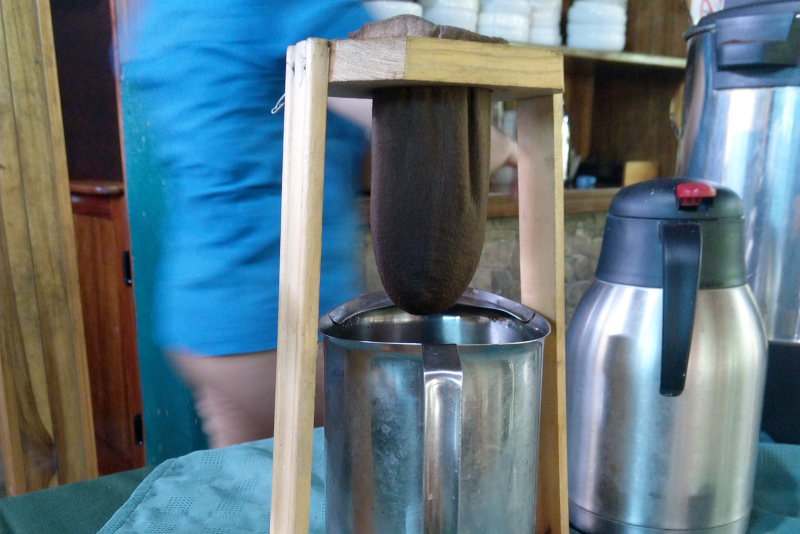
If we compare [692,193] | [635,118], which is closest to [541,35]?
[635,118]

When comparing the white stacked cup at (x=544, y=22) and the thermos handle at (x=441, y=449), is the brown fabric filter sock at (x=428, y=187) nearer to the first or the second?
the thermos handle at (x=441, y=449)

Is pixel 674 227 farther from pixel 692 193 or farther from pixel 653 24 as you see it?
pixel 653 24

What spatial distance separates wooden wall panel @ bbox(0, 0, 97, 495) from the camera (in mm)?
1069

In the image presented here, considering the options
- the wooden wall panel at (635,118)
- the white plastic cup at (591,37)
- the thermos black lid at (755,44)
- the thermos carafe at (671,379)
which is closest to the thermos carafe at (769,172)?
the thermos black lid at (755,44)

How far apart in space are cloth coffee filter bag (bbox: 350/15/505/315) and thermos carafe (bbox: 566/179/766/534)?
0.18 m

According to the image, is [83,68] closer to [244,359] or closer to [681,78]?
[244,359]

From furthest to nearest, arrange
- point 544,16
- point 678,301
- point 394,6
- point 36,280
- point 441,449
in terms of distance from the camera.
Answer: point 544,16 < point 394,6 < point 36,280 < point 678,301 < point 441,449

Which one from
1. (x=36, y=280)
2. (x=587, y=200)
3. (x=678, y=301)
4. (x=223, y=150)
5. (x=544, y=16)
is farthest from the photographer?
(x=587, y=200)

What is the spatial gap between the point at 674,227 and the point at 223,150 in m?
0.51

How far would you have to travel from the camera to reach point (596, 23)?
72.6 inches

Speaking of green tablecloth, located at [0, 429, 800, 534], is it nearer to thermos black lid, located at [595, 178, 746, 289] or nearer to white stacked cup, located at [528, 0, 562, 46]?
thermos black lid, located at [595, 178, 746, 289]

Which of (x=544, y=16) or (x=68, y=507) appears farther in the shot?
(x=544, y=16)

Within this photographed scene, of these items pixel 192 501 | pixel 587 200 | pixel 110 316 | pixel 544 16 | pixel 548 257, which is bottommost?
pixel 110 316

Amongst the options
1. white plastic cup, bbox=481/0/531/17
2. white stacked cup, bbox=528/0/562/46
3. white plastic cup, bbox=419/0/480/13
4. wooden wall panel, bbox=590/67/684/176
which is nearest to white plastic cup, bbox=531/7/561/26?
white stacked cup, bbox=528/0/562/46
